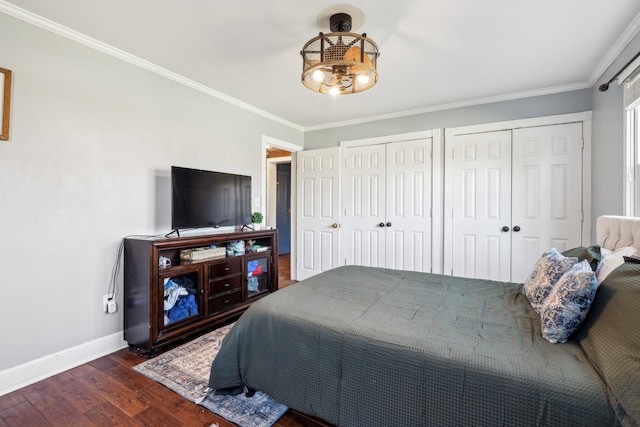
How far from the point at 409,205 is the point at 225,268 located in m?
2.37

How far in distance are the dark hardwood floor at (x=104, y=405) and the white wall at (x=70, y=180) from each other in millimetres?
250

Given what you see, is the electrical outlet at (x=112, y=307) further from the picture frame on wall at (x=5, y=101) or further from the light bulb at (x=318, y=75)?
the light bulb at (x=318, y=75)

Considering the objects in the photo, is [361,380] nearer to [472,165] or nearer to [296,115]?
[472,165]

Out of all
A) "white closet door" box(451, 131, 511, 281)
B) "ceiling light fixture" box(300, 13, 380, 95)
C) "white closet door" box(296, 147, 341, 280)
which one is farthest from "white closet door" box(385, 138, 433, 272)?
"ceiling light fixture" box(300, 13, 380, 95)

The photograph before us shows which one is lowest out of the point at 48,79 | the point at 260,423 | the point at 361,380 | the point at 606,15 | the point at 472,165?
the point at 260,423

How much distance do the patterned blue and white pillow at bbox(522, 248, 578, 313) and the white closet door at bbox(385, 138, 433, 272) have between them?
6.28ft

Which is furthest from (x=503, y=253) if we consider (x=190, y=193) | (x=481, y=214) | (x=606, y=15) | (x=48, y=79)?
(x=48, y=79)

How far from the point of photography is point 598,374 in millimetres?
995

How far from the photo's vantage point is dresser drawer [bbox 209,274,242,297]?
8.82 feet

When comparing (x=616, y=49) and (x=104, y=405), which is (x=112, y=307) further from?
(x=616, y=49)

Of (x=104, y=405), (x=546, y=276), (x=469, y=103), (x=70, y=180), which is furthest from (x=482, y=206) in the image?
(x=70, y=180)

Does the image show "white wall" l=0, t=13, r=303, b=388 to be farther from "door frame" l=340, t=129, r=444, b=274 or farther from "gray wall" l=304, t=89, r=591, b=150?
"door frame" l=340, t=129, r=444, b=274

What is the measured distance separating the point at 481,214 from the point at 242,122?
10.0 feet

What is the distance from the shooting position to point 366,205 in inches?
161
